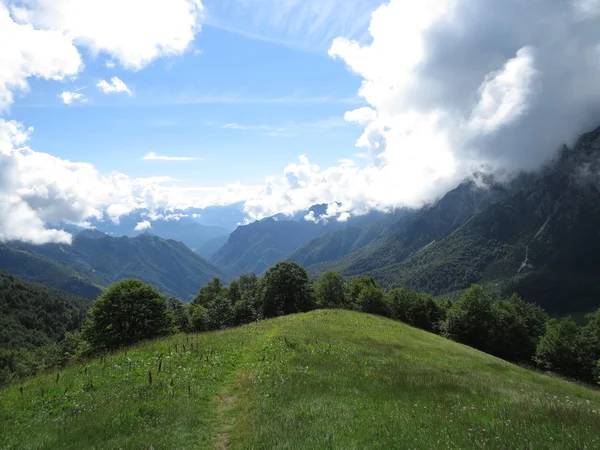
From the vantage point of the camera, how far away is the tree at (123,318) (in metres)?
49.7

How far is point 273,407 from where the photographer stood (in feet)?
49.1

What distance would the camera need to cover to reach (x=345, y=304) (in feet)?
330

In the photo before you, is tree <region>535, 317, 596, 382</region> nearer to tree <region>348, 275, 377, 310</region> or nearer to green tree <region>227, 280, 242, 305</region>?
tree <region>348, 275, 377, 310</region>

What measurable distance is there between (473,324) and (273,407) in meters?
81.9

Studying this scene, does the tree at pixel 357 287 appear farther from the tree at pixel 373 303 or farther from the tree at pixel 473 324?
the tree at pixel 473 324

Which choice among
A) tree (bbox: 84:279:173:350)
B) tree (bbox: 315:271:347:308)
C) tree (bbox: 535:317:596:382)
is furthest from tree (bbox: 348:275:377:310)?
tree (bbox: 84:279:173:350)

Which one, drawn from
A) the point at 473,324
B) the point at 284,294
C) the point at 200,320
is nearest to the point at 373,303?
the point at 473,324

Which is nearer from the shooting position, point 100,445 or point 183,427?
point 100,445

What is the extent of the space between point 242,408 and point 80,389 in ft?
27.6

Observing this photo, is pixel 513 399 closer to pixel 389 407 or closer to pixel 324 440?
pixel 389 407

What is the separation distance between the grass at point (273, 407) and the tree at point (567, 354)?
6293cm

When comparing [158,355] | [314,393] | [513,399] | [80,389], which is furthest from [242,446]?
[158,355]

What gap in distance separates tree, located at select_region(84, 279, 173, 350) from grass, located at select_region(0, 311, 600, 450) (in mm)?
29561

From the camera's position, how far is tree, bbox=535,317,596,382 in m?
67.2
